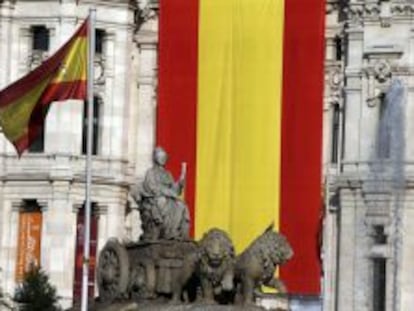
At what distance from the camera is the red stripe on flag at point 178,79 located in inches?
2805

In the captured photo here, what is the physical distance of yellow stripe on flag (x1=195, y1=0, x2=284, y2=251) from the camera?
69.6m

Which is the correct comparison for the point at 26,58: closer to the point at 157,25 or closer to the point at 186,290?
the point at 157,25

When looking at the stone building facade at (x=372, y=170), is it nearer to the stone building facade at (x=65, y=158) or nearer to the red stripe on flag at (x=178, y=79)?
the red stripe on flag at (x=178, y=79)

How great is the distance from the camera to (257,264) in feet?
119

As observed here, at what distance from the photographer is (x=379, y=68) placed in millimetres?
70375

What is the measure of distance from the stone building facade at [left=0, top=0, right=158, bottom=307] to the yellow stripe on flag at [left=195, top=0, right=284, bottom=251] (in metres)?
3.02

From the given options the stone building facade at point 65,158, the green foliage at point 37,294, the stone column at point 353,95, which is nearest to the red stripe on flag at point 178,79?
the stone building facade at point 65,158

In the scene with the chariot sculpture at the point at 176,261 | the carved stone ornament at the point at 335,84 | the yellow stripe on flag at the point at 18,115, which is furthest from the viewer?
the carved stone ornament at the point at 335,84

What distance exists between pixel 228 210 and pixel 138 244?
32063 millimetres

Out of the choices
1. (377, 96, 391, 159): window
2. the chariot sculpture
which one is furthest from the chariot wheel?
(377, 96, 391, 159): window

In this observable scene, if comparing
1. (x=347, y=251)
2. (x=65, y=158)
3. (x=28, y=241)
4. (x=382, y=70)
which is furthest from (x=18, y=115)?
(x=347, y=251)

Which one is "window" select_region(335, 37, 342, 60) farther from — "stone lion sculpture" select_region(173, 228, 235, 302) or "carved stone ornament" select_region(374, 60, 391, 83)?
"stone lion sculpture" select_region(173, 228, 235, 302)

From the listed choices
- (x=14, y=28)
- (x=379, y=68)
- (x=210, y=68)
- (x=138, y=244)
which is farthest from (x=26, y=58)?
(x=138, y=244)

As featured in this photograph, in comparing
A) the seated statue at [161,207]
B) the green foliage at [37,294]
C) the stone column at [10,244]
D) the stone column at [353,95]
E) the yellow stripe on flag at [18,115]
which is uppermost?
the stone column at [353,95]
